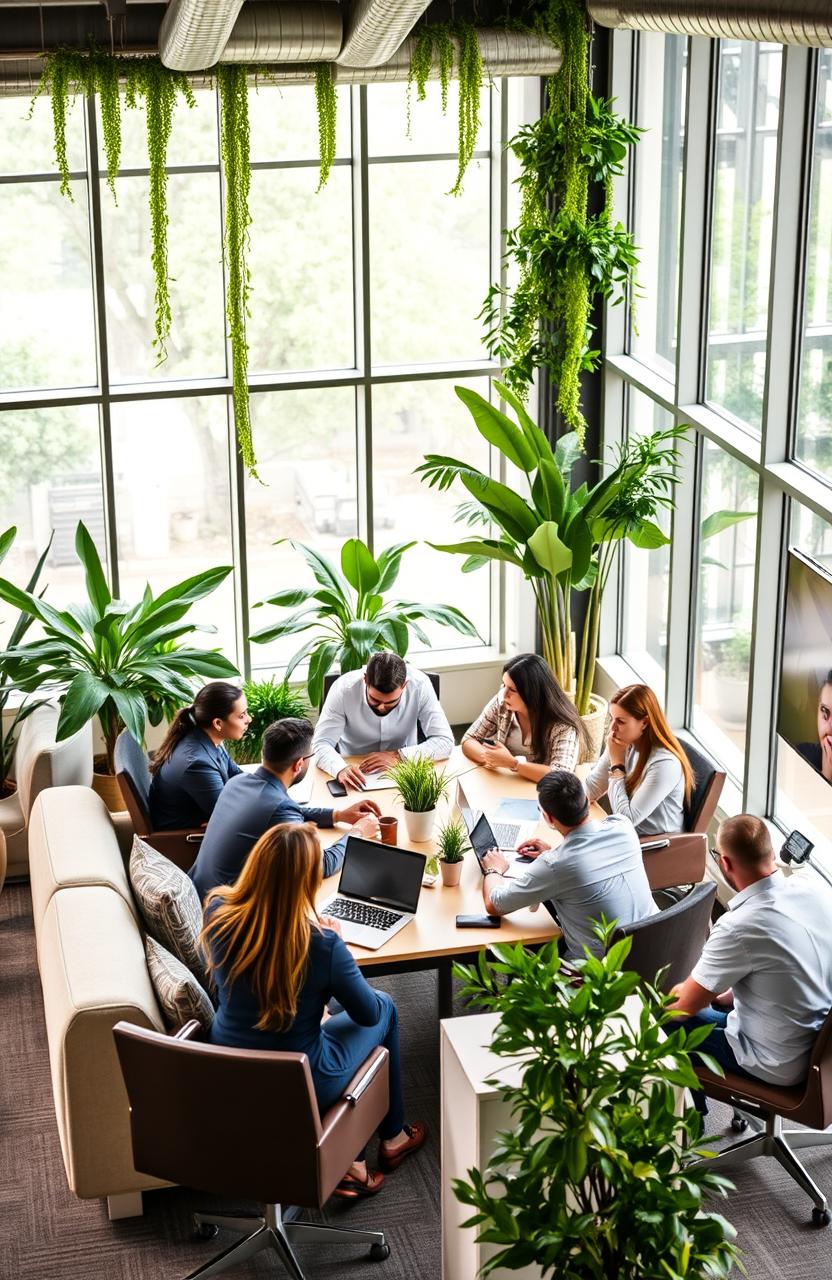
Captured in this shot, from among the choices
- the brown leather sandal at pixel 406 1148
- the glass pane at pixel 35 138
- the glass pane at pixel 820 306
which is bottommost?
the brown leather sandal at pixel 406 1148

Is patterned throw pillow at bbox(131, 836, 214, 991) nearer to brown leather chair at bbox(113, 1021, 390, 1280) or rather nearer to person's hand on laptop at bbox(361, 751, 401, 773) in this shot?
brown leather chair at bbox(113, 1021, 390, 1280)

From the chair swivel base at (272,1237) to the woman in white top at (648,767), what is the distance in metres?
1.62

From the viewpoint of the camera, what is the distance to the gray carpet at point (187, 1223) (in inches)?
156

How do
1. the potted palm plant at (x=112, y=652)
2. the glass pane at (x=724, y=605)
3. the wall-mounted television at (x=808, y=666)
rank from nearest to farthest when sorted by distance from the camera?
the wall-mounted television at (x=808, y=666) < the glass pane at (x=724, y=605) < the potted palm plant at (x=112, y=652)

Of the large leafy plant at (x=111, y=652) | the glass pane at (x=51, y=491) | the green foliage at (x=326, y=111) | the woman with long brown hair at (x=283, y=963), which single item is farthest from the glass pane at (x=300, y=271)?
the woman with long brown hair at (x=283, y=963)

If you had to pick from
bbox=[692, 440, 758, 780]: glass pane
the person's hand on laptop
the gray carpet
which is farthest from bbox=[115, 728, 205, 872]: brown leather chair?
bbox=[692, 440, 758, 780]: glass pane

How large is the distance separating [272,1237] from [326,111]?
14.1 ft

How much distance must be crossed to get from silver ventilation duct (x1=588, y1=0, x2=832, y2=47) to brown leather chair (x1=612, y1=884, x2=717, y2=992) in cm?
232

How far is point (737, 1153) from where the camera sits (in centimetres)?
421

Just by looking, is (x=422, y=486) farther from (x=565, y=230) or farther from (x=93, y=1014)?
(x=93, y=1014)

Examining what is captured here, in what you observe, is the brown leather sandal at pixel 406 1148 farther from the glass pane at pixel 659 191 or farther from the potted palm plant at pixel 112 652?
the glass pane at pixel 659 191

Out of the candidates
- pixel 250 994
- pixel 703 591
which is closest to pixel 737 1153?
pixel 250 994

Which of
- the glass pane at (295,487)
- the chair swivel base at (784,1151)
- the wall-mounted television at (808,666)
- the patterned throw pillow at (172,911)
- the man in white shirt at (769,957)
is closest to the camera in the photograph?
the man in white shirt at (769,957)

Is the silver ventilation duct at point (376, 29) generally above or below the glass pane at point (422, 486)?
above
